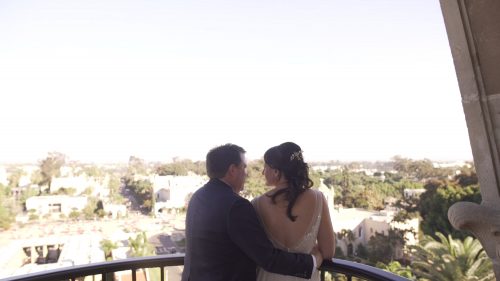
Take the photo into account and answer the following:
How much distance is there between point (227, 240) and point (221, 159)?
0.97ft

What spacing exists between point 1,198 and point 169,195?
50.2 ft

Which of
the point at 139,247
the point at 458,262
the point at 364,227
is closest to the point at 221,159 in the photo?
the point at 458,262

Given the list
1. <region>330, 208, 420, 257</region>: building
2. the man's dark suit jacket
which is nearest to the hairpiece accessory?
the man's dark suit jacket

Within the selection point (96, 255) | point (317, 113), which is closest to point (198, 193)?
point (96, 255)

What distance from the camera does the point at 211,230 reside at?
133 cm

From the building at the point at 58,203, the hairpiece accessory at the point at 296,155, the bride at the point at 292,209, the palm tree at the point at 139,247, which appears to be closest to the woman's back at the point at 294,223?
the bride at the point at 292,209

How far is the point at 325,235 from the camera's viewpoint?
149 centimetres

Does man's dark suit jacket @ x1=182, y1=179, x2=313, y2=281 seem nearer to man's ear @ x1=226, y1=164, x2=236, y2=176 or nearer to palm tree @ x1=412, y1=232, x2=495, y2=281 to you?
man's ear @ x1=226, y1=164, x2=236, y2=176

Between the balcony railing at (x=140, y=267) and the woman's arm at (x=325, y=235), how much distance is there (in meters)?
0.05

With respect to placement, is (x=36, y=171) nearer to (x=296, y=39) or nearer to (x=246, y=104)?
(x=246, y=104)

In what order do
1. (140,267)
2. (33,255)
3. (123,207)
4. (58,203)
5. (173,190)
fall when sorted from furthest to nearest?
(58,203)
(123,207)
(173,190)
(33,255)
(140,267)

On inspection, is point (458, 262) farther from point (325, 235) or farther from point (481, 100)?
point (481, 100)

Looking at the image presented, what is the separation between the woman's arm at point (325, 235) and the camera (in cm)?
148

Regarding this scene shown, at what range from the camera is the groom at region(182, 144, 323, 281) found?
129 centimetres
